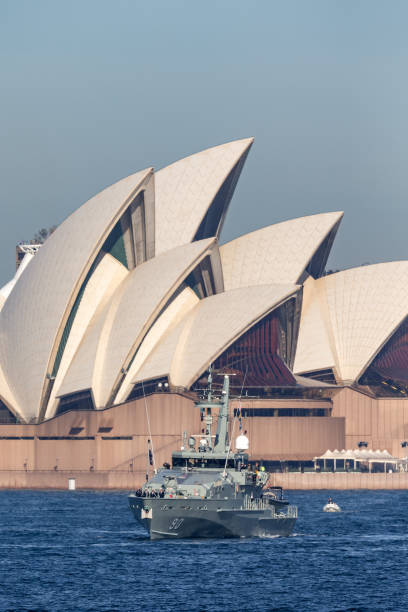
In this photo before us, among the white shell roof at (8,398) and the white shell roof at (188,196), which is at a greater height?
the white shell roof at (188,196)

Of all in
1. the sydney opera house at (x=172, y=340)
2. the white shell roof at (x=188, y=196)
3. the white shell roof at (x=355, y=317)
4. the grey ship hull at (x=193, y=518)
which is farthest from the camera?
the white shell roof at (x=355, y=317)

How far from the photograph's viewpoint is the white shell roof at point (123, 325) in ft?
318

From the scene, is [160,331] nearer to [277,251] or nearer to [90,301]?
[90,301]

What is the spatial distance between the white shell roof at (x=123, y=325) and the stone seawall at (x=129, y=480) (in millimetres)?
5722

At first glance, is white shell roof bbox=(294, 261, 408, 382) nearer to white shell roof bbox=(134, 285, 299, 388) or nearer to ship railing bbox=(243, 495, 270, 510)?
white shell roof bbox=(134, 285, 299, 388)

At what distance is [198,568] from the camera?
49844mm

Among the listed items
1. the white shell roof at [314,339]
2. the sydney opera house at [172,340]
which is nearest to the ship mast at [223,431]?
the sydney opera house at [172,340]

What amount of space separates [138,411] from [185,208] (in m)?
16.6

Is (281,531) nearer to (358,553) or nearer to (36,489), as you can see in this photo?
(358,553)

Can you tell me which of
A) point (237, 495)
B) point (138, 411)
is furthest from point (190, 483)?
point (138, 411)

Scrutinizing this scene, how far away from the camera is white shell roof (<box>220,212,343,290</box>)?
106 metres

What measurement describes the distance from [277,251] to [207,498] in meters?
52.3

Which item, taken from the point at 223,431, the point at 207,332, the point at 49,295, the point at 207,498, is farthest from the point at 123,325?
the point at 207,498

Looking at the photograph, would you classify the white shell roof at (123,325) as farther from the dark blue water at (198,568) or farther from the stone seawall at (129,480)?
the dark blue water at (198,568)
